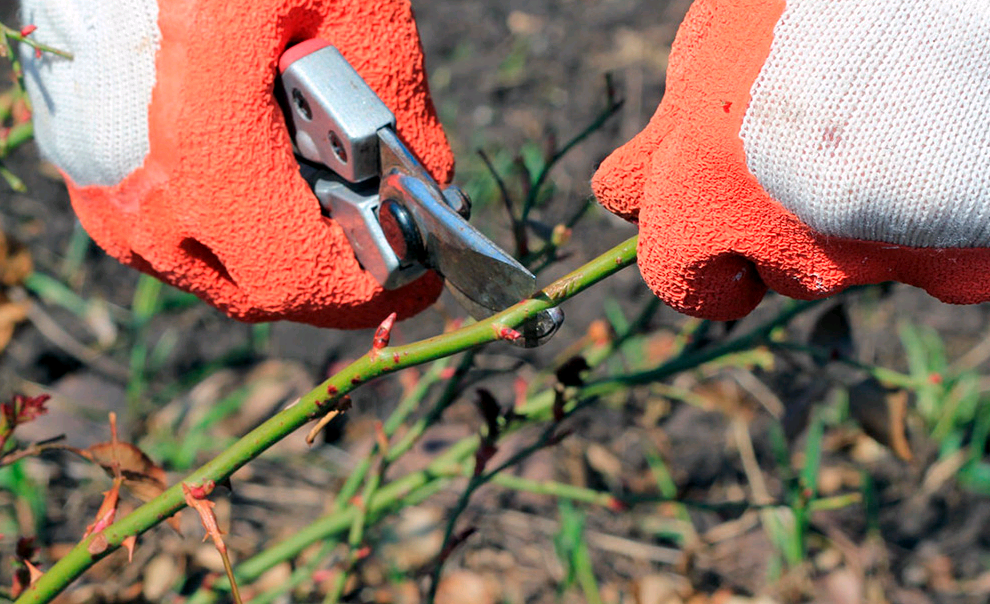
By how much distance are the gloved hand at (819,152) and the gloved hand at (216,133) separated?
273 mm

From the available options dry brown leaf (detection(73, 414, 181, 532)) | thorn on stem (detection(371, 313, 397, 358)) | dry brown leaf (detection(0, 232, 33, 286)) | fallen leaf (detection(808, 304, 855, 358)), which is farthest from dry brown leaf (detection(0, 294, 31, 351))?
fallen leaf (detection(808, 304, 855, 358))

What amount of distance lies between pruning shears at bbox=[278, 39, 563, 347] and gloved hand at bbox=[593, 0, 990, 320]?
15cm

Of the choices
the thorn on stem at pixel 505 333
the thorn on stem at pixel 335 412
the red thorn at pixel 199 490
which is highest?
the thorn on stem at pixel 505 333

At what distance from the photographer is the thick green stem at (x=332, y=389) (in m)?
0.72

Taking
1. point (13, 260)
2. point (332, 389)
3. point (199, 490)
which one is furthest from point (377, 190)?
point (13, 260)

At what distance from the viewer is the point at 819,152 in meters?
0.66

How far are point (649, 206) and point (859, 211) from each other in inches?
6.5

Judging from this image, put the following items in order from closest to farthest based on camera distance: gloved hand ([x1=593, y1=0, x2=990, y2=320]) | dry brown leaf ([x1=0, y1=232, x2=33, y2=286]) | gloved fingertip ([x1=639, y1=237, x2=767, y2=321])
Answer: gloved hand ([x1=593, y1=0, x2=990, y2=320])
gloved fingertip ([x1=639, y1=237, x2=767, y2=321])
dry brown leaf ([x1=0, y1=232, x2=33, y2=286])

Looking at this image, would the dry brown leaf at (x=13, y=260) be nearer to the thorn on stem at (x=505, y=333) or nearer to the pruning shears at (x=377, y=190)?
the pruning shears at (x=377, y=190)

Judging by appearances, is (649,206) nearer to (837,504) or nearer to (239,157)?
(239,157)

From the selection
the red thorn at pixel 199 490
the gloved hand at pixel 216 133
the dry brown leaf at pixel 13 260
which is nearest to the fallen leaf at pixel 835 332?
the gloved hand at pixel 216 133

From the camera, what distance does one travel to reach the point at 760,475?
5.81ft

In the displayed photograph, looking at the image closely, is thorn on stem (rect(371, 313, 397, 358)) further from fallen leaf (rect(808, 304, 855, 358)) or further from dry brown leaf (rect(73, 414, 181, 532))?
fallen leaf (rect(808, 304, 855, 358))

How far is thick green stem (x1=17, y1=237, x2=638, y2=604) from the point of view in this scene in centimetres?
72
